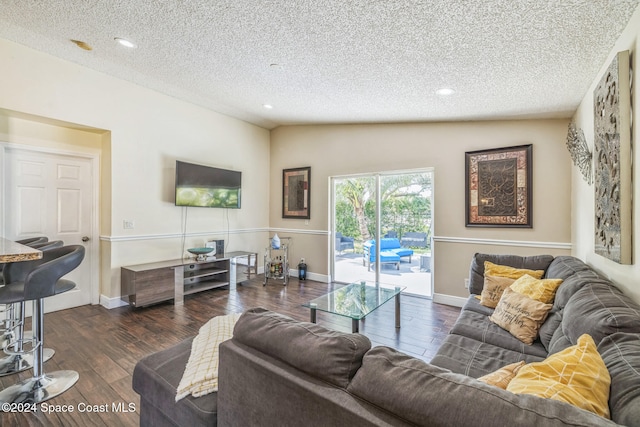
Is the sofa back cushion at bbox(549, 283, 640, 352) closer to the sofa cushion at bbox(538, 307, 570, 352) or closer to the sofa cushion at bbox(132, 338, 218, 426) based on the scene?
the sofa cushion at bbox(538, 307, 570, 352)

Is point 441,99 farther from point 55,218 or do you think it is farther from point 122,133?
point 55,218

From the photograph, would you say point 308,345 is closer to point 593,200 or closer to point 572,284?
point 572,284

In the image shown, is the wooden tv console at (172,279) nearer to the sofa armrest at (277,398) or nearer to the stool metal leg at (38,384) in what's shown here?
the stool metal leg at (38,384)

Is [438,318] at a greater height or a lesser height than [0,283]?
lesser

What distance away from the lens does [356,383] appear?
856 mm

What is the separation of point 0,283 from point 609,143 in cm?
496

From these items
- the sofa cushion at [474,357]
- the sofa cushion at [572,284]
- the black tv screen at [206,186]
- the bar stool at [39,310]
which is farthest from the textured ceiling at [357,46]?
the sofa cushion at [474,357]

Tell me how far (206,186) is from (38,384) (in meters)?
3.12

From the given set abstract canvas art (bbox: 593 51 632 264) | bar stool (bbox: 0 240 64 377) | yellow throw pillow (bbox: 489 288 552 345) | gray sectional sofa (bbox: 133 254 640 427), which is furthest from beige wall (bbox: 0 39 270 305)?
abstract canvas art (bbox: 593 51 632 264)

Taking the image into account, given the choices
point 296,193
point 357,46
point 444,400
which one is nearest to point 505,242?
point 357,46

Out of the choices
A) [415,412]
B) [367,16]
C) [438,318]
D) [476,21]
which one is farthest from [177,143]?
[415,412]

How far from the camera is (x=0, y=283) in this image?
2.52 m

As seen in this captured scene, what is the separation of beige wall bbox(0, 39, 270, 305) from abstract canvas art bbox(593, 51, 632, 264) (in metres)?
4.90

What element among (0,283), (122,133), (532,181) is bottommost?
(0,283)
